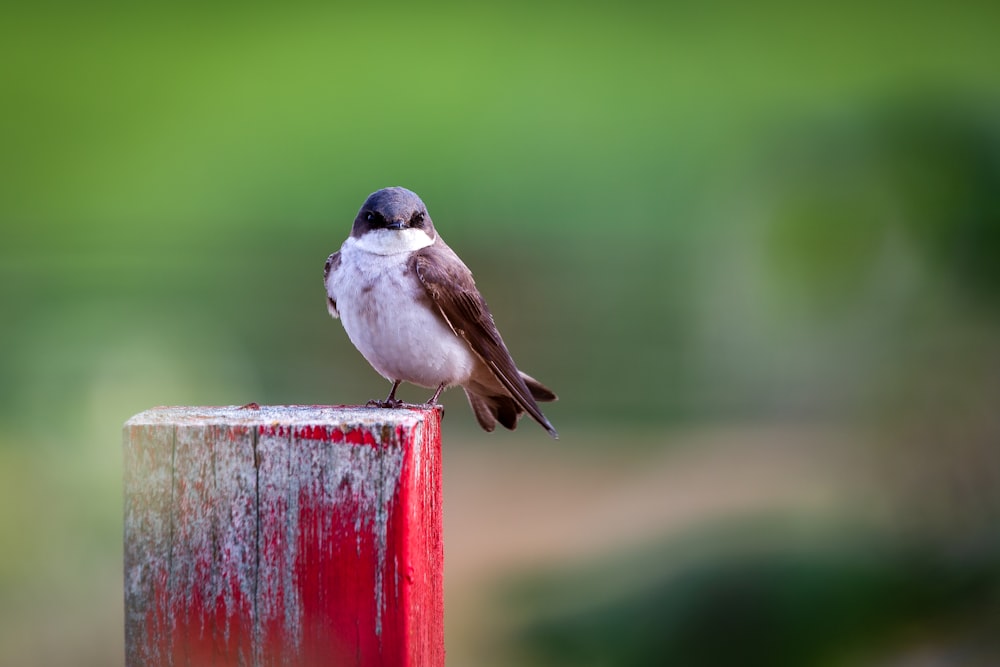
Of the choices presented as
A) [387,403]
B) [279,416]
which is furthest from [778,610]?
[279,416]

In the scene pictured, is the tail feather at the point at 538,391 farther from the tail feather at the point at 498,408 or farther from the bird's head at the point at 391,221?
the bird's head at the point at 391,221

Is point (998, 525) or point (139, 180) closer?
point (998, 525)

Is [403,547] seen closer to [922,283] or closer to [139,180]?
[922,283]

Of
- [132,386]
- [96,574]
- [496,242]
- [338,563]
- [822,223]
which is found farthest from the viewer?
[496,242]

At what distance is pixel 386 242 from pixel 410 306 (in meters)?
0.25

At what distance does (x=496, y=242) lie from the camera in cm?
908

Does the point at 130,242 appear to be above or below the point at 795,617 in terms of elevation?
above

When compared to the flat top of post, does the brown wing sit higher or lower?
higher

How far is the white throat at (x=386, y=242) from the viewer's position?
373 centimetres

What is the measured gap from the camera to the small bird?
3615mm

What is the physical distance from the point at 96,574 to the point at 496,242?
154 inches

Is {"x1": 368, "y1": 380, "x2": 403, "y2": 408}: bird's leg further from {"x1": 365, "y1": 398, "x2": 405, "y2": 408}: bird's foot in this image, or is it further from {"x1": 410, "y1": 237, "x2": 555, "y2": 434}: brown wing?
{"x1": 410, "y1": 237, "x2": 555, "y2": 434}: brown wing

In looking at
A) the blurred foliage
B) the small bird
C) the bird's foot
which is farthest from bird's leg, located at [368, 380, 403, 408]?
the blurred foliage

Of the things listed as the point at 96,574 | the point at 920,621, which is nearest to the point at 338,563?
the point at 920,621
